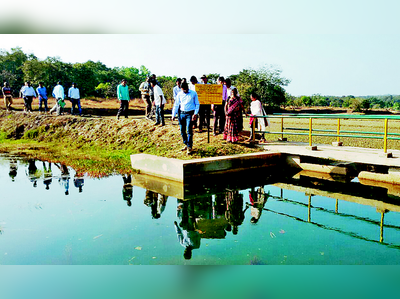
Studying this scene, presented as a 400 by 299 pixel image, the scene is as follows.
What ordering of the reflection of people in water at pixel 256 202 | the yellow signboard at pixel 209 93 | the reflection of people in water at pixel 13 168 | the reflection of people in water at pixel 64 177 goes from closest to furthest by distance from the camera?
the reflection of people in water at pixel 256 202 → the reflection of people in water at pixel 64 177 → the yellow signboard at pixel 209 93 → the reflection of people in water at pixel 13 168

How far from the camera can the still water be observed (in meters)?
5.80

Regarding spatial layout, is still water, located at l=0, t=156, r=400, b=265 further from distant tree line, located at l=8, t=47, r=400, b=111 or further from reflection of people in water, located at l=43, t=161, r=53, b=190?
distant tree line, located at l=8, t=47, r=400, b=111

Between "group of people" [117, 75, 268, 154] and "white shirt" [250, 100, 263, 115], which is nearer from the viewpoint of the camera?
"group of people" [117, 75, 268, 154]

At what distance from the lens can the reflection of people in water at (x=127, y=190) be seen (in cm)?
888

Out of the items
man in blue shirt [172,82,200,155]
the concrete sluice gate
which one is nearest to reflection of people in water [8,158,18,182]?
the concrete sluice gate

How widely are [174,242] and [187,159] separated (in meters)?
4.51

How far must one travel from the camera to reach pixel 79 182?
10.5 meters

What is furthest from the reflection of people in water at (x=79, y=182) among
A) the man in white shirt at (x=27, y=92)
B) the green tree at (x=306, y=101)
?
the green tree at (x=306, y=101)

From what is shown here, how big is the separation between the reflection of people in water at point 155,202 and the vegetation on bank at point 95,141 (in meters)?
2.00

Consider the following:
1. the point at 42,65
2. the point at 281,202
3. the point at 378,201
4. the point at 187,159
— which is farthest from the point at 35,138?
the point at 42,65

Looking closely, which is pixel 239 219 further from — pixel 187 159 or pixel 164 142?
pixel 164 142

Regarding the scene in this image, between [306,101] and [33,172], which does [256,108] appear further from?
[306,101]

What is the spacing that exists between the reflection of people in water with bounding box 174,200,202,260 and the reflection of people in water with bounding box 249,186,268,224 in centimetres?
122

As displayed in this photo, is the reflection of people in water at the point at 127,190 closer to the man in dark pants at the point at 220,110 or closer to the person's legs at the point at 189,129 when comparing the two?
the person's legs at the point at 189,129
